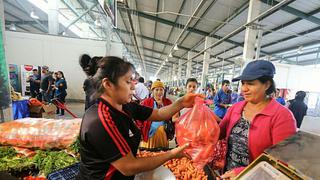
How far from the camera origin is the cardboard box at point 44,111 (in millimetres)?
4412

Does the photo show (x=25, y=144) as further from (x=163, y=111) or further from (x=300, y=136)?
(x=300, y=136)

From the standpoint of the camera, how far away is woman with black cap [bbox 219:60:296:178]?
3.92 feet

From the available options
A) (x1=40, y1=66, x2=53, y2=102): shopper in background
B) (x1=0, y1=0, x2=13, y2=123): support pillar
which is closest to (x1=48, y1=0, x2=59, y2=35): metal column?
(x1=40, y1=66, x2=53, y2=102): shopper in background

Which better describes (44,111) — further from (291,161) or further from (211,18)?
(211,18)

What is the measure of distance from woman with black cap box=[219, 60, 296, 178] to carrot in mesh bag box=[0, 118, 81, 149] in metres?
2.06

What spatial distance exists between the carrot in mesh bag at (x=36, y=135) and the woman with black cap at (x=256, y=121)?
206 cm

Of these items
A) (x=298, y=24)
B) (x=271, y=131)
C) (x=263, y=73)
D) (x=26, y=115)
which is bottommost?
(x=26, y=115)

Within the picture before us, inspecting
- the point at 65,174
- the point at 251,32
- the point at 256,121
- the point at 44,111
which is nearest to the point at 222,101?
the point at 251,32

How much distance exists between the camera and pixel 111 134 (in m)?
0.88

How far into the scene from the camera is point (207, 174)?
1.64 metres

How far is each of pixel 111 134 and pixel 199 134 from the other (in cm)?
67

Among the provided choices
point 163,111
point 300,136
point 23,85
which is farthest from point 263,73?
point 23,85

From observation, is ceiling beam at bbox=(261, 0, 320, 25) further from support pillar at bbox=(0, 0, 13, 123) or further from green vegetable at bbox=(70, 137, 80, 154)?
support pillar at bbox=(0, 0, 13, 123)

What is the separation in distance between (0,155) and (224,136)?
262 centimetres
